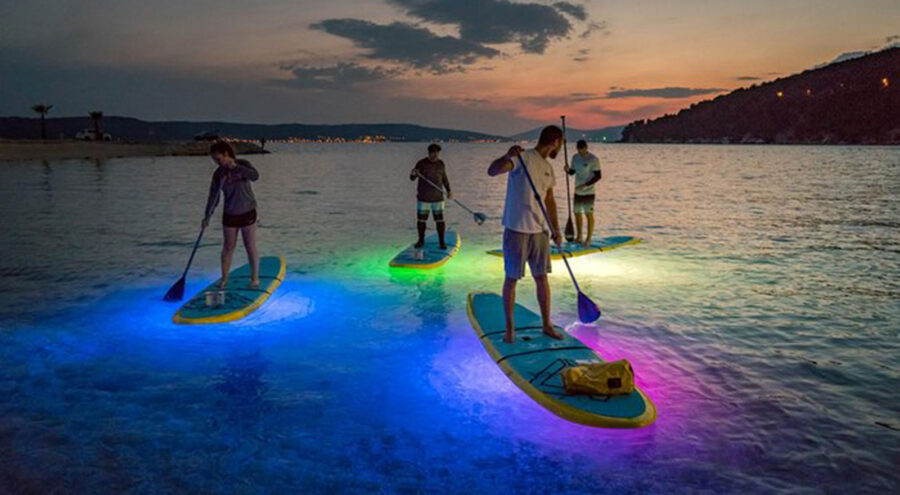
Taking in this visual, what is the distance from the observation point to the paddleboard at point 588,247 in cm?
1314

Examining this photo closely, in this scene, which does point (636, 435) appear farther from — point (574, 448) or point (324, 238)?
point (324, 238)

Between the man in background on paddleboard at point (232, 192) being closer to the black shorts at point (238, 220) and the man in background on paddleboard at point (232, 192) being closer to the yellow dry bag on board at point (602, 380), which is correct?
the black shorts at point (238, 220)

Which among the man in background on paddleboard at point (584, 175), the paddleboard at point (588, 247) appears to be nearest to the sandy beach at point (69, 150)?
the paddleboard at point (588, 247)

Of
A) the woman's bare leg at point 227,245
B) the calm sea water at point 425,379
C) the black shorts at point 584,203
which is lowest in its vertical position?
the calm sea water at point 425,379

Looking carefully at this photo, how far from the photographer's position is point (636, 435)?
523cm

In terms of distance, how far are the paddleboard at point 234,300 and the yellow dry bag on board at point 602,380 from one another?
522 centimetres

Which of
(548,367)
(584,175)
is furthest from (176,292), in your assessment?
(584,175)

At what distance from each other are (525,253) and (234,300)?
16.1ft

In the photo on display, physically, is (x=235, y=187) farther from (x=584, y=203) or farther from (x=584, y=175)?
(x=584, y=203)

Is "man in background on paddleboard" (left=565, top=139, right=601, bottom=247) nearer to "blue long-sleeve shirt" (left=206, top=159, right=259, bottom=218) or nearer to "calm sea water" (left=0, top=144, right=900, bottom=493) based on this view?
"calm sea water" (left=0, top=144, right=900, bottom=493)

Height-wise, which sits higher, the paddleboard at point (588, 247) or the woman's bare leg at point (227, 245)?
the woman's bare leg at point (227, 245)

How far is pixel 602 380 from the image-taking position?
538 centimetres

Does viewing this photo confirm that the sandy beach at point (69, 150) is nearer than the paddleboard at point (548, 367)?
No

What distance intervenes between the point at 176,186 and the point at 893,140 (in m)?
187
